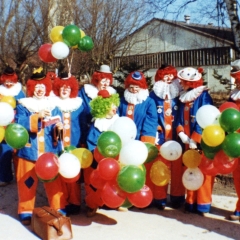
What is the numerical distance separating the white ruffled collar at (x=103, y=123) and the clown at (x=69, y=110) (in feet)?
1.18

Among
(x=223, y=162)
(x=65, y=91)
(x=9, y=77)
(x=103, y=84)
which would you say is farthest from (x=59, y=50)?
(x=223, y=162)

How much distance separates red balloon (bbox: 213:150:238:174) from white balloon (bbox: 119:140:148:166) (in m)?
0.74

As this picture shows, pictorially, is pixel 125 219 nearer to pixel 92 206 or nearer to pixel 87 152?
pixel 92 206

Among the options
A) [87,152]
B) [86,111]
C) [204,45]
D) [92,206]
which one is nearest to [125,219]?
[92,206]

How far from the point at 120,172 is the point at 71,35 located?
199cm

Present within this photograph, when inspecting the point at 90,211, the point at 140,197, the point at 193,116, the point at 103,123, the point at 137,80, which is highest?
the point at 137,80

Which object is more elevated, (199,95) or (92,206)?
(199,95)

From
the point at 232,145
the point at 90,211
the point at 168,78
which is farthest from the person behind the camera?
the point at 168,78

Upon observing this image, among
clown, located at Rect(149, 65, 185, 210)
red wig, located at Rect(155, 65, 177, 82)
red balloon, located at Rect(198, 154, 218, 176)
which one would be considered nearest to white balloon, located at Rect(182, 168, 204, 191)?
red balloon, located at Rect(198, 154, 218, 176)

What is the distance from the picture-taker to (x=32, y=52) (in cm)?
1281

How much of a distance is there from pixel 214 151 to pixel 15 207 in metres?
2.87

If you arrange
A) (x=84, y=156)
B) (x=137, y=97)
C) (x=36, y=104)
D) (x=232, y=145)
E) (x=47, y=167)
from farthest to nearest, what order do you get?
1. (x=137, y=97)
2. (x=36, y=104)
3. (x=84, y=156)
4. (x=47, y=167)
5. (x=232, y=145)

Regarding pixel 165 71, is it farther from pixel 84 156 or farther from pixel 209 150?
pixel 84 156

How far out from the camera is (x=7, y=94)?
6.67 metres
